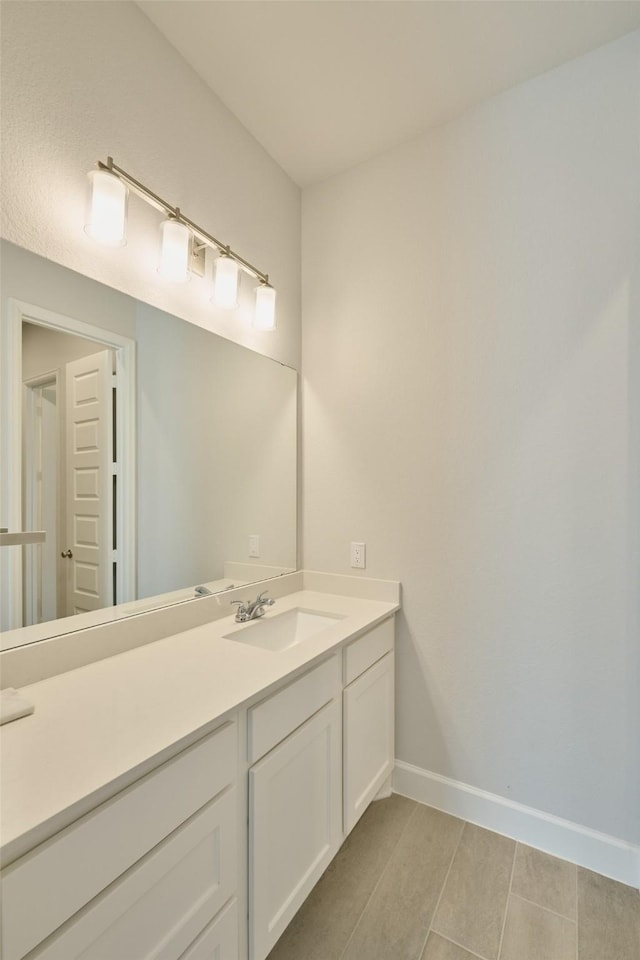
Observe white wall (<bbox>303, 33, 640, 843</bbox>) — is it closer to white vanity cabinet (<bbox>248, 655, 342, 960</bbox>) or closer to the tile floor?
the tile floor

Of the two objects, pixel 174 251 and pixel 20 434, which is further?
pixel 174 251

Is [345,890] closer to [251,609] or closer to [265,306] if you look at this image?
[251,609]

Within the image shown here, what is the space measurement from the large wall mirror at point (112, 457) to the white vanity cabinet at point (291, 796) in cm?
53

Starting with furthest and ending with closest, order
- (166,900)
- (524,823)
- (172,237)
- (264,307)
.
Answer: (264,307), (524,823), (172,237), (166,900)

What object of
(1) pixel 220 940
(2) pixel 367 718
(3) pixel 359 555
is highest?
(3) pixel 359 555

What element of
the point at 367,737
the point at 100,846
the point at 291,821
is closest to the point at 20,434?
the point at 100,846

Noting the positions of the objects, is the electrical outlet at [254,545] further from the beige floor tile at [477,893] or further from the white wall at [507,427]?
the beige floor tile at [477,893]

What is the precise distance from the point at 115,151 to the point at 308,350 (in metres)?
1.04

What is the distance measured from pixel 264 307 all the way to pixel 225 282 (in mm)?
244

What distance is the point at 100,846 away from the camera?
2.25 ft

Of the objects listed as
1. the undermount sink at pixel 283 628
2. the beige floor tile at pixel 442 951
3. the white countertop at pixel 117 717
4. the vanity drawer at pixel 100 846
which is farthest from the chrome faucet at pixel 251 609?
the beige floor tile at pixel 442 951

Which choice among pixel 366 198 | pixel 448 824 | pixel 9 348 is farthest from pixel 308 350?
pixel 448 824

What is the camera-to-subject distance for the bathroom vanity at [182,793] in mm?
645

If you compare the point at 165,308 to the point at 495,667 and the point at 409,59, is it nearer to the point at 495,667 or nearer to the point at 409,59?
the point at 409,59
